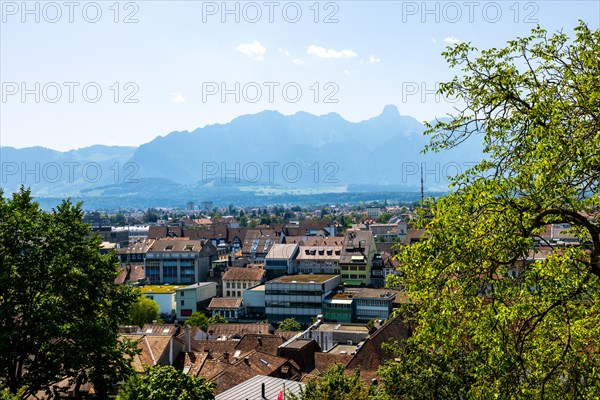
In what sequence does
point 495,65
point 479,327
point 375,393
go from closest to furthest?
point 479,327 → point 495,65 → point 375,393

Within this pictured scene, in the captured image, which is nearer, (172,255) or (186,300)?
(186,300)

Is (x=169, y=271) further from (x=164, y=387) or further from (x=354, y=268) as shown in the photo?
(x=164, y=387)

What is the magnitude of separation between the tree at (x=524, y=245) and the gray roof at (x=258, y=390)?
15778mm

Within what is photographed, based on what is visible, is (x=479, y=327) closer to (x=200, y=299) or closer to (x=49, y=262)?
(x=49, y=262)

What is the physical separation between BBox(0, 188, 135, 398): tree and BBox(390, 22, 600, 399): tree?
1123cm

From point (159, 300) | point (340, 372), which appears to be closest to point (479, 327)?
point (340, 372)

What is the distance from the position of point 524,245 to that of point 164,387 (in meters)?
10.5

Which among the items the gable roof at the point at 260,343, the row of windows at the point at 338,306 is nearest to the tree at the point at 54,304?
the gable roof at the point at 260,343

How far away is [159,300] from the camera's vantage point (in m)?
72.2

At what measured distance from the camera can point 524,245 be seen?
729 cm

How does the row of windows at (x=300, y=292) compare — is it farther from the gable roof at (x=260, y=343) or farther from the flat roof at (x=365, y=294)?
the gable roof at (x=260, y=343)

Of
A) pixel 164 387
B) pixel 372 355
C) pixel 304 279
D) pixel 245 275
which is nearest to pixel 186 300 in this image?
pixel 245 275

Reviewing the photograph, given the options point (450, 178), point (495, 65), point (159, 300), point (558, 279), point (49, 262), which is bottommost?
point (159, 300)

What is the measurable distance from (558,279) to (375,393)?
1517 centimetres
